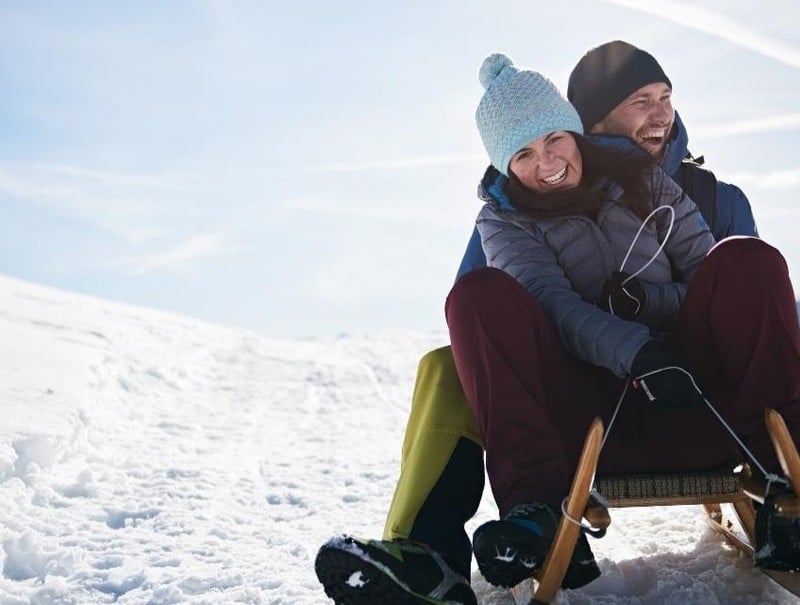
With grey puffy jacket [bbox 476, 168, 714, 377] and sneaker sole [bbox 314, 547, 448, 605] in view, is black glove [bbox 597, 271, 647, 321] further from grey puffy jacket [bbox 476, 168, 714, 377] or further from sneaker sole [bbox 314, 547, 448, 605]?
sneaker sole [bbox 314, 547, 448, 605]

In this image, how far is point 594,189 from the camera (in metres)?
2.23

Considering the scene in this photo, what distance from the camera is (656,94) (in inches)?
104

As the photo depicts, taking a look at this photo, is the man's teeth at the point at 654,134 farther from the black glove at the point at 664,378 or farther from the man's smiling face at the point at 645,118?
the black glove at the point at 664,378

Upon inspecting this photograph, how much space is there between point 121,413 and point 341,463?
1554 mm

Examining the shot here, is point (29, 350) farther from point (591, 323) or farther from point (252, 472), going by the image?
point (591, 323)

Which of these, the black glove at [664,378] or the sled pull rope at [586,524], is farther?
the black glove at [664,378]

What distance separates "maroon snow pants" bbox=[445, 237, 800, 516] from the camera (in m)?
1.66

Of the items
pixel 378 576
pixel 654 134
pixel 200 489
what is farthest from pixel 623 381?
pixel 200 489

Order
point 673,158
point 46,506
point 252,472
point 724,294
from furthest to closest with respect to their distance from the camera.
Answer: point 252,472, point 46,506, point 673,158, point 724,294


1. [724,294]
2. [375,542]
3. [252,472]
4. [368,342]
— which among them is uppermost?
[368,342]

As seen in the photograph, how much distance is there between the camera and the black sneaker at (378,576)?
1.55m

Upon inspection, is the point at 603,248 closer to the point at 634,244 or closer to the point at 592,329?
the point at 634,244

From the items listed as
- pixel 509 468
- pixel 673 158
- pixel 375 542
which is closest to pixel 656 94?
pixel 673 158

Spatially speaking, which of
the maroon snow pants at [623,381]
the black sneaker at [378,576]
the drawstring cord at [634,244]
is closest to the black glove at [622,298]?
the drawstring cord at [634,244]
